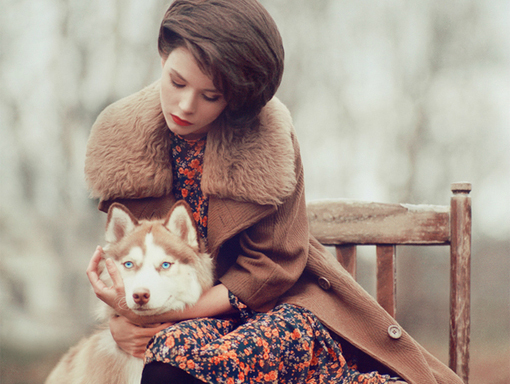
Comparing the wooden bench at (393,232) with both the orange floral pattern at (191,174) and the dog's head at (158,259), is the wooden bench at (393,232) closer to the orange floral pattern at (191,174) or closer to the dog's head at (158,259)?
the orange floral pattern at (191,174)

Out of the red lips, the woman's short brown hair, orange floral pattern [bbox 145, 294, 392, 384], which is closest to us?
orange floral pattern [bbox 145, 294, 392, 384]

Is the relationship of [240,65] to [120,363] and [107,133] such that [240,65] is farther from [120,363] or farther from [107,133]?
[120,363]

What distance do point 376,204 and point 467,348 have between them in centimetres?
64

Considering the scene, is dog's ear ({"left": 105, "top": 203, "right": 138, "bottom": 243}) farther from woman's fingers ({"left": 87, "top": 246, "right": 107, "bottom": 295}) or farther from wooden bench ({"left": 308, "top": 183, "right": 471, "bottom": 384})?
wooden bench ({"left": 308, "top": 183, "right": 471, "bottom": 384})

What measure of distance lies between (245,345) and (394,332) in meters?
0.51

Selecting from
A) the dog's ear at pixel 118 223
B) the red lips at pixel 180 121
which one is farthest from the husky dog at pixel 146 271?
the red lips at pixel 180 121

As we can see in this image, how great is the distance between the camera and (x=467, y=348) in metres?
1.87

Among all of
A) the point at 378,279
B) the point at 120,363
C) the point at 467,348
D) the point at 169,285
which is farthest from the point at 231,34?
the point at 467,348

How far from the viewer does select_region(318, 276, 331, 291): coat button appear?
152 centimetres

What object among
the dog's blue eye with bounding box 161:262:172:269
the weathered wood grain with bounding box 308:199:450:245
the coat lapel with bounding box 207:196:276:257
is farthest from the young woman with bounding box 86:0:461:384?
the weathered wood grain with bounding box 308:199:450:245

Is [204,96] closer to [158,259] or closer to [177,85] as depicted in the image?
[177,85]

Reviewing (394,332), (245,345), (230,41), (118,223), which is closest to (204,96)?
(230,41)

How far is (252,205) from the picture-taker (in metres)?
1.40

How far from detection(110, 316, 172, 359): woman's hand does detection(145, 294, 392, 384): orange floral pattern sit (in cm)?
11
